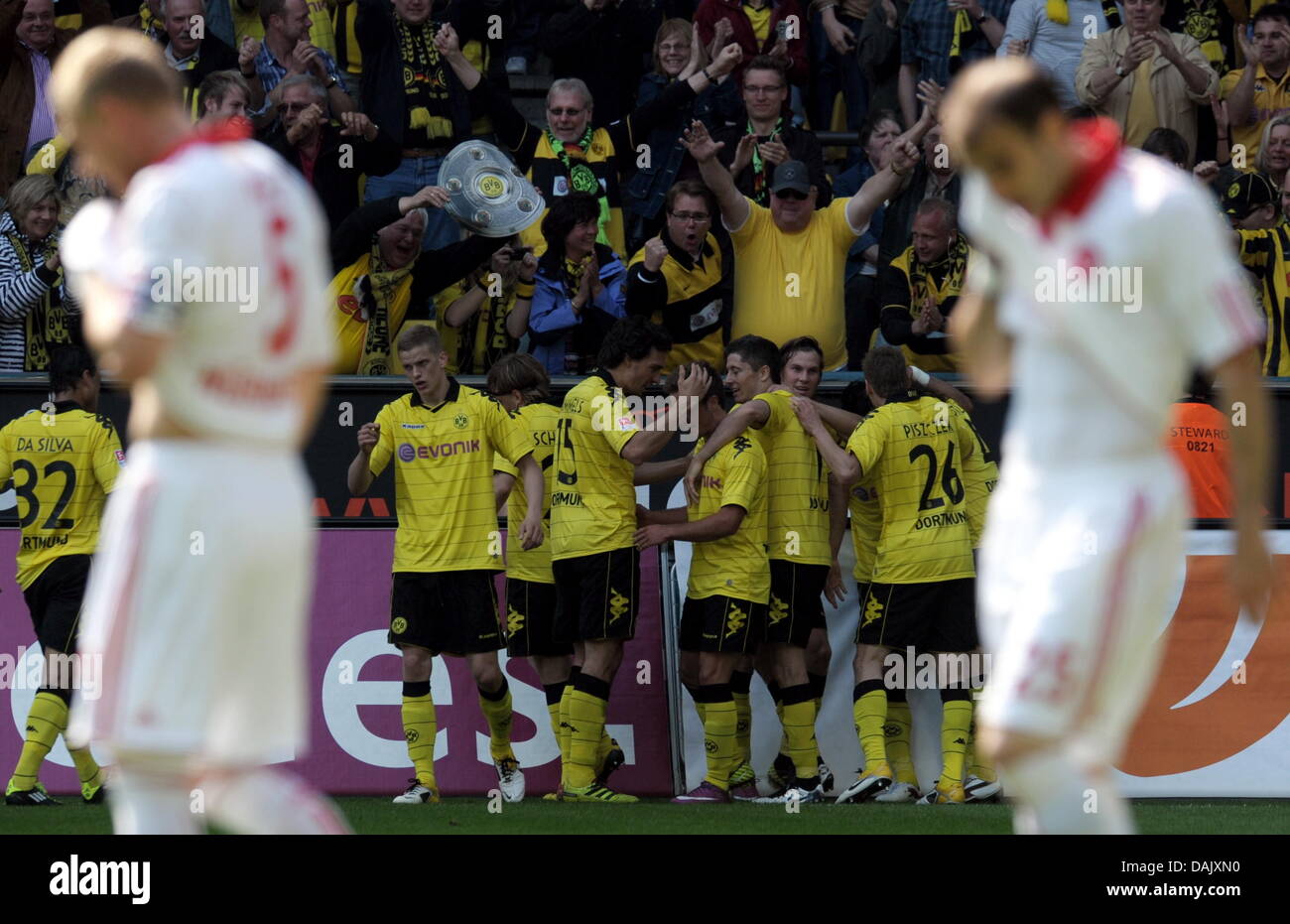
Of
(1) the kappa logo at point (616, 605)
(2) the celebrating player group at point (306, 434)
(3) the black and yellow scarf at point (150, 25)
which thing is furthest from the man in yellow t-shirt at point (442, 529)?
(2) the celebrating player group at point (306, 434)

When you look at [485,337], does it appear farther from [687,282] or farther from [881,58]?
[881,58]

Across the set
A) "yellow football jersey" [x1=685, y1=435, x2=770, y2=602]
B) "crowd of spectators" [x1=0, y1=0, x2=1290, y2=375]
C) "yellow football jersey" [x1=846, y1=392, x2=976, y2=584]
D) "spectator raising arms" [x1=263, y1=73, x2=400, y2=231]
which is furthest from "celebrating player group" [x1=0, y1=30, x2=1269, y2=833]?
"spectator raising arms" [x1=263, y1=73, x2=400, y2=231]

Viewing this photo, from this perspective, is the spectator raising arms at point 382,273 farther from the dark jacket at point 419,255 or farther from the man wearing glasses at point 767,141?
the man wearing glasses at point 767,141

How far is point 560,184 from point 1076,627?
8.44 meters

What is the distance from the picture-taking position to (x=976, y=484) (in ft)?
34.0

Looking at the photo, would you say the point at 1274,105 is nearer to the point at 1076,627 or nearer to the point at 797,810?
the point at 797,810

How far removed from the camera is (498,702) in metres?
10.0

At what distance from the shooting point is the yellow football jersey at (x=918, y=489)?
992cm

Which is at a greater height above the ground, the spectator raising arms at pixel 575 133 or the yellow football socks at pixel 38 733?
the spectator raising arms at pixel 575 133

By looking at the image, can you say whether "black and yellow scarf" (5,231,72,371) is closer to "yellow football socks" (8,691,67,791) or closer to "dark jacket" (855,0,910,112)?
"yellow football socks" (8,691,67,791)

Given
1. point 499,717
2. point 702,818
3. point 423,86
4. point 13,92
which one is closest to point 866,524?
point 702,818

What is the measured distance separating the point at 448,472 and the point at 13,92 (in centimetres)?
508

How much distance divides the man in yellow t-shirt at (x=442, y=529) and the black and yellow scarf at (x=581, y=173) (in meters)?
2.68
